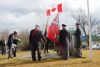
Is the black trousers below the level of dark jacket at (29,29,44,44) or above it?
below

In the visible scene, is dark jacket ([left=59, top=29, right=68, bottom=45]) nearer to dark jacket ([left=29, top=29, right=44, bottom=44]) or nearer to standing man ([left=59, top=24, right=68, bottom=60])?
standing man ([left=59, top=24, right=68, bottom=60])

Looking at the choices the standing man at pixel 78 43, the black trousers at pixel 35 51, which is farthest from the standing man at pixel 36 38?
the standing man at pixel 78 43

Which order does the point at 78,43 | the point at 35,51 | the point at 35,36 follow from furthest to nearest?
1. the point at 78,43
2. the point at 35,51
3. the point at 35,36

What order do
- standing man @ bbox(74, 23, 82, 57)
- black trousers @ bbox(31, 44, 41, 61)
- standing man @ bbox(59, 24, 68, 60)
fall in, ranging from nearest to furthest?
1. standing man @ bbox(59, 24, 68, 60)
2. black trousers @ bbox(31, 44, 41, 61)
3. standing man @ bbox(74, 23, 82, 57)

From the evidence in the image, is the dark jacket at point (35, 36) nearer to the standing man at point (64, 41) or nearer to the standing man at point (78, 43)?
the standing man at point (64, 41)

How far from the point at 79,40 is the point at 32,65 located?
5036 millimetres

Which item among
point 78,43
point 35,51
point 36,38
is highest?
point 36,38

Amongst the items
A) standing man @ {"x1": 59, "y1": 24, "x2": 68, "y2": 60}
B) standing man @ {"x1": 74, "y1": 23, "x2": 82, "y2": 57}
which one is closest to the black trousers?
standing man @ {"x1": 59, "y1": 24, "x2": 68, "y2": 60}

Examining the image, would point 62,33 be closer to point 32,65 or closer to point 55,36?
point 55,36

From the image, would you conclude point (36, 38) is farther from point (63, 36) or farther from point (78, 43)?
point (78, 43)

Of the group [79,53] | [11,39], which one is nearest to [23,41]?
[11,39]

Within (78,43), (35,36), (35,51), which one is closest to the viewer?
(35,36)

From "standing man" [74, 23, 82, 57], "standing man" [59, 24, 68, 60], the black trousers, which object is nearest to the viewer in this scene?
"standing man" [59, 24, 68, 60]

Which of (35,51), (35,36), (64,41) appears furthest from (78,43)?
(35,36)
